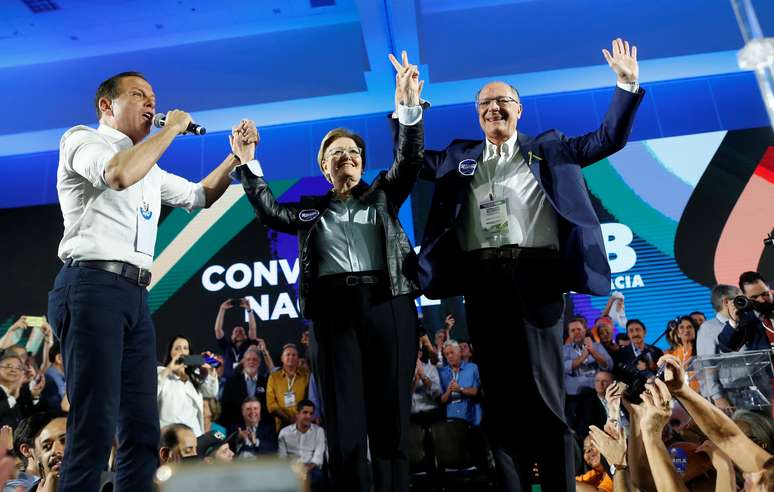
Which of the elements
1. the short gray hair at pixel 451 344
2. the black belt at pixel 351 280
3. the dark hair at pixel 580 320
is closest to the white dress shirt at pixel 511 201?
the black belt at pixel 351 280

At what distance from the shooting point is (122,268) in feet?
6.66

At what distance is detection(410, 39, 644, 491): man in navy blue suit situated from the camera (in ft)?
7.06

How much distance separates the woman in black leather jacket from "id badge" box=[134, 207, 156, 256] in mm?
559

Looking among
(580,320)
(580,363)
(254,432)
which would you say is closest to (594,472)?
(580,363)

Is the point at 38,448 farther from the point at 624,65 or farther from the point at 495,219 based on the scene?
the point at 624,65

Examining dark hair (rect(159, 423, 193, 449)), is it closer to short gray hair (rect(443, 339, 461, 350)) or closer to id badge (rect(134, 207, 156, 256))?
short gray hair (rect(443, 339, 461, 350))

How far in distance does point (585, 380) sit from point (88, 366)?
4.71m

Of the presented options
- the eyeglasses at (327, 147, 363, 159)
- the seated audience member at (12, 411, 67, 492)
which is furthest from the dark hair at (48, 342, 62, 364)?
the eyeglasses at (327, 147, 363, 159)

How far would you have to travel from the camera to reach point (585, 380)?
5801 millimetres

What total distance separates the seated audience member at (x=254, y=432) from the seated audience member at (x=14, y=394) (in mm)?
1651

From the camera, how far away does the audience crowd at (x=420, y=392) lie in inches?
149

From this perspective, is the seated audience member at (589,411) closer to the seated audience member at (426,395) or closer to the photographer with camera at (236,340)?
the seated audience member at (426,395)

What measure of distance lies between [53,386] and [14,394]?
0.45 metres

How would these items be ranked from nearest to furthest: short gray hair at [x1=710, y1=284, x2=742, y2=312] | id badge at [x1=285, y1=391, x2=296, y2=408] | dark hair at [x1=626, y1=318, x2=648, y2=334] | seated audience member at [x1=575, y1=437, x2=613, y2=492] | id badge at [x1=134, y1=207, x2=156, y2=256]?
1. id badge at [x1=134, y1=207, x2=156, y2=256]
2. seated audience member at [x1=575, y1=437, x2=613, y2=492]
3. short gray hair at [x1=710, y1=284, x2=742, y2=312]
4. id badge at [x1=285, y1=391, x2=296, y2=408]
5. dark hair at [x1=626, y1=318, x2=648, y2=334]
